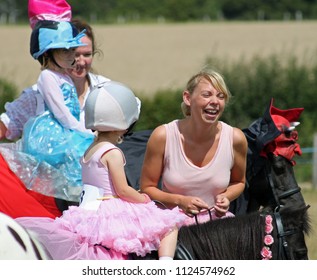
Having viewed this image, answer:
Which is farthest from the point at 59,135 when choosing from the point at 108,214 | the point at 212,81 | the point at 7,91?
the point at 7,91

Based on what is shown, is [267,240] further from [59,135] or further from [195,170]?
[59,135]

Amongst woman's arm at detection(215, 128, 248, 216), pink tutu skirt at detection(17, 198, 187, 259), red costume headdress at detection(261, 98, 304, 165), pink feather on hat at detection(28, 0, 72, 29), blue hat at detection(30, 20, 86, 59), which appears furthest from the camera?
pink feather on hat at detection(28, 0, 72, 29)

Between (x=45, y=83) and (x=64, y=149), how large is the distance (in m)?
0.46

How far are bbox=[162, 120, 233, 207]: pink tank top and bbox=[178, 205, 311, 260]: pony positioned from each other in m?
0.33

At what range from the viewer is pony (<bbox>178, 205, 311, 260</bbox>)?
4055mm

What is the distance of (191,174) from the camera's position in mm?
4406

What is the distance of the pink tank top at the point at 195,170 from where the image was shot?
441cm

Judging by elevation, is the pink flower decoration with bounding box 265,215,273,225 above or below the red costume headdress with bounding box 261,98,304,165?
below

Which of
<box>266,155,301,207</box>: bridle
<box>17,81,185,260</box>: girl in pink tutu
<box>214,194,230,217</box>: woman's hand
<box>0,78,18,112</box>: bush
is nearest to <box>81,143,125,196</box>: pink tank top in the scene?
<box>17,81,185,260</box>: girl in pink tutu

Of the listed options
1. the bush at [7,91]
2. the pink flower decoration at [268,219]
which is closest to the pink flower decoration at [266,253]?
the pink flower decoration at [268,219]

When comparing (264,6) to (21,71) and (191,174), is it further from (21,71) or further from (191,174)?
(191,174)

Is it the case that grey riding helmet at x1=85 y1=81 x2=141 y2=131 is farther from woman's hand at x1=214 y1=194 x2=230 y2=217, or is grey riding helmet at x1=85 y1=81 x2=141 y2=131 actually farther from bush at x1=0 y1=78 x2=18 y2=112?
bush at x1=0 y1=78 x2=18 y2=112
